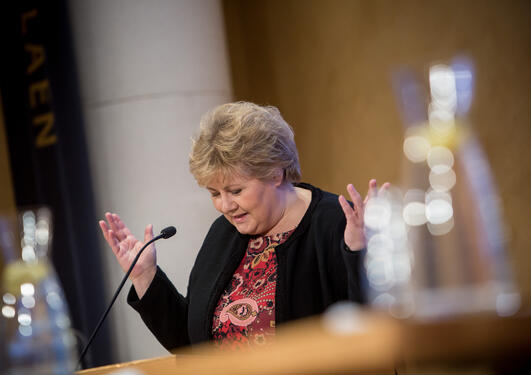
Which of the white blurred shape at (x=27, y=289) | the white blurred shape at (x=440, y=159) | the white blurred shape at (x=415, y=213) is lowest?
the white blurred shape at (x=27, y=289)

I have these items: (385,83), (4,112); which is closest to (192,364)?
(4,112)

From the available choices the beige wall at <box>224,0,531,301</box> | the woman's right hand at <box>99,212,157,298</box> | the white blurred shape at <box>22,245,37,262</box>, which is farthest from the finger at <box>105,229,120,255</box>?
the white blurred shape at <box>22,245,37,262</box>

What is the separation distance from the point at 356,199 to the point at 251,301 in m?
0.60

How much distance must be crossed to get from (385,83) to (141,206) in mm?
1784

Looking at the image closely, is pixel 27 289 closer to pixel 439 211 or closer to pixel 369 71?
pixel 439 211

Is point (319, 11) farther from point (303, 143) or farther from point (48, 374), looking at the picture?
point (48, 374)

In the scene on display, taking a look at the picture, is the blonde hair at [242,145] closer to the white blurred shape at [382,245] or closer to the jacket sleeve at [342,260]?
the jacket sleeve at [342,260]

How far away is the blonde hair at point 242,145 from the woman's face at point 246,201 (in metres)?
0.03

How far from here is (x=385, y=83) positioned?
169 inches

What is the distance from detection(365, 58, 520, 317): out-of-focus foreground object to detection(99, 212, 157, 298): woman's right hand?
1858 millimetres

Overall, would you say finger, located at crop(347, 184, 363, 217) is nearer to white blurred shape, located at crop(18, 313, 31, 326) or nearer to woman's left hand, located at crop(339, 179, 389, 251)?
woman's left hand, located at crop(339, 179, 389, 251)

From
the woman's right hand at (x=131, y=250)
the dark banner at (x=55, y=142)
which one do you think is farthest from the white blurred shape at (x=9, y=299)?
the dark banner at (x=55, y=142)

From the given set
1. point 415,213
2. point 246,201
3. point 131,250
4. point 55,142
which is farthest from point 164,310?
point 415,213

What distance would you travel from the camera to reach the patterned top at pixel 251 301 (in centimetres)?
214
